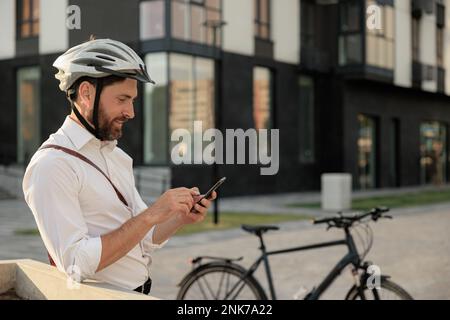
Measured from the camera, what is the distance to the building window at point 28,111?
2266cm

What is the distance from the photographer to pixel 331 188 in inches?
682

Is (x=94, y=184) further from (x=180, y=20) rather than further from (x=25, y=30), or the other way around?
(x=25, y=30)

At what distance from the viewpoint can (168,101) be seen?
2003cm

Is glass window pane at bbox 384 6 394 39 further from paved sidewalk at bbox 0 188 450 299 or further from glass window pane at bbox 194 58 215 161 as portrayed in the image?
paved sidewalk at bbox 0 188 450 299

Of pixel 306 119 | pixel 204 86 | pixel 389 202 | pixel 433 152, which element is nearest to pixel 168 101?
pixel 204 86

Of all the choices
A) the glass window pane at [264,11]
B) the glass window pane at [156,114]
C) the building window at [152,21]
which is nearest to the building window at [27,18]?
the building window at [152,21]

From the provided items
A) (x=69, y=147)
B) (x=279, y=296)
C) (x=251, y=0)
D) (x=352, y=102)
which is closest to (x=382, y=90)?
(x=352, y=102)

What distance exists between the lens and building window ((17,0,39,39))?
22.4m

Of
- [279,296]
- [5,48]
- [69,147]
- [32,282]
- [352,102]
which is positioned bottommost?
[279,296]

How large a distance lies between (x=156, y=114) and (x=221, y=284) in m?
16.5

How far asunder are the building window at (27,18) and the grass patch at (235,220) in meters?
10.8
